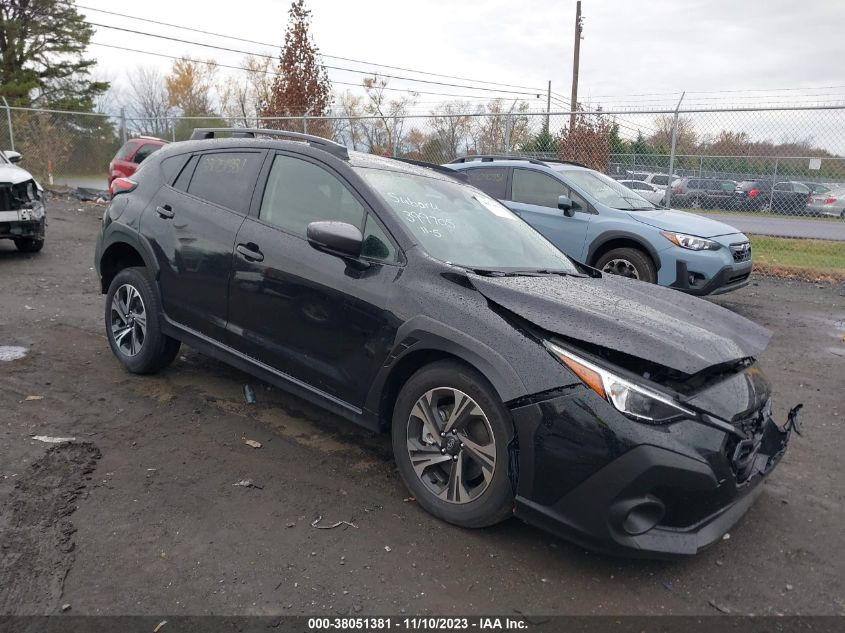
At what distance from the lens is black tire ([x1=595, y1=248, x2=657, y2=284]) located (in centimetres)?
788

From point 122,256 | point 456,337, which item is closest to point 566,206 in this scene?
point 122,256

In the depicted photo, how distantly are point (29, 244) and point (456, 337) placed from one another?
9.04 m

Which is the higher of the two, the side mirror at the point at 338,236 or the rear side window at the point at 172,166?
the rear side window at the point at 172,166

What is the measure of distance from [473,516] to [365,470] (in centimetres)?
86

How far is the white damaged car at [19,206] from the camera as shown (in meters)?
8.77

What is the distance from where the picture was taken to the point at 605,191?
341 inches

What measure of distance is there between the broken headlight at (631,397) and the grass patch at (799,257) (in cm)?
953

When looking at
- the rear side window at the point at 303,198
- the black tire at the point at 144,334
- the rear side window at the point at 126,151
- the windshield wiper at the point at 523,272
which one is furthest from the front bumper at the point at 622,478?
the rear side window at the point at 126,151

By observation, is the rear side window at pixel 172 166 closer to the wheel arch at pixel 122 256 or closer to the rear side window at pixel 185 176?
the rear side window at pixel 185 176

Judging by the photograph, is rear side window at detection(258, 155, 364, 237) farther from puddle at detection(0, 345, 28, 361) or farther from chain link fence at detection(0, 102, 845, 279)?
chain link fence at detection(0, 102, 845, 279)

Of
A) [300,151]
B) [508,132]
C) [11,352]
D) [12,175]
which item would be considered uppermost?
[508,132]

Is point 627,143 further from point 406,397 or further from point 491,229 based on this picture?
point 406,397

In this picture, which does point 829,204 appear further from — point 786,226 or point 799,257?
point 799,257

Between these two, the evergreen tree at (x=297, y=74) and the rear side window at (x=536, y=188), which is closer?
the rear side window at (x=536, y=188)
